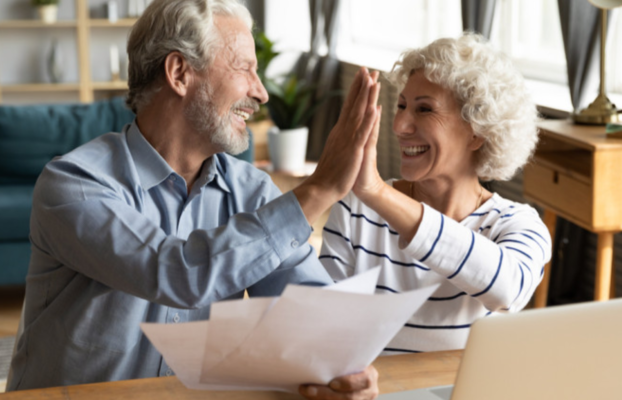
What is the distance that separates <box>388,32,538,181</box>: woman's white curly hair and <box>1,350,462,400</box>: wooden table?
63 centimetres

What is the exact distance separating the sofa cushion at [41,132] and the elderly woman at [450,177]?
7.89ft

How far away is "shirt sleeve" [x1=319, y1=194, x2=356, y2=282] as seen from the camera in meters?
1.76

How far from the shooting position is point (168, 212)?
1477 millimetres

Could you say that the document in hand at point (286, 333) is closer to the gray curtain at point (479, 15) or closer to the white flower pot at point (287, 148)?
the gray curtain at point (479, 15)

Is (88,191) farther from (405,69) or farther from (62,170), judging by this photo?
(405,69)

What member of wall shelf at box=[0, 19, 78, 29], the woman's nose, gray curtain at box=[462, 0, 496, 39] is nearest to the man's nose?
the woman's nose

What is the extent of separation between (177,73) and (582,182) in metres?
1.62

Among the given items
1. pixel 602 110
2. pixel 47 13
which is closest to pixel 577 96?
pixel 602 110

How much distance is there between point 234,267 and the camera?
3.92 ft

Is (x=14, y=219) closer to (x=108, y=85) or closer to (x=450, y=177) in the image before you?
(x=450, y=177)

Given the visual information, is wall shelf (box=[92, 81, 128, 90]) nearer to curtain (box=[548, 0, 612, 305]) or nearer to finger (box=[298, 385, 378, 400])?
curtain (box=[548, 0, 612, 305])

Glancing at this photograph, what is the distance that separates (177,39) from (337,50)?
5330 millimetres

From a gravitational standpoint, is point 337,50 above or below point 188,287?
below

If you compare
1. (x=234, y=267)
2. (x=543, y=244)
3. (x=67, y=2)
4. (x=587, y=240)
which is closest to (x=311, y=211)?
(x=234, y=267)
